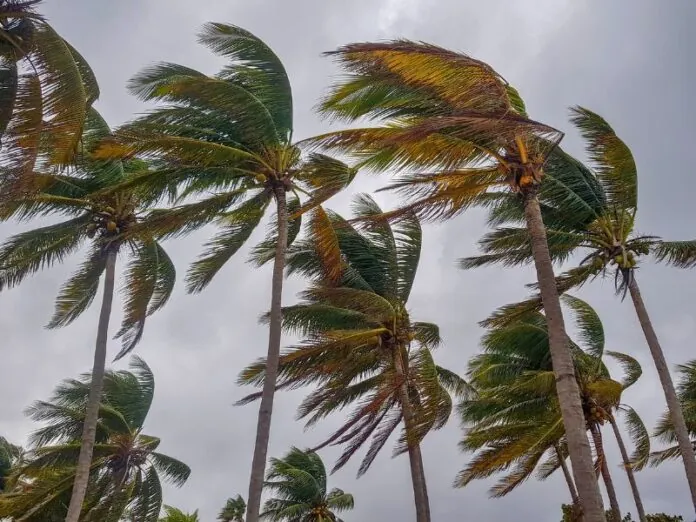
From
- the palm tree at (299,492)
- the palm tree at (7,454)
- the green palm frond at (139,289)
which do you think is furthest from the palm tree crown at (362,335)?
the palm tree at (7,454)

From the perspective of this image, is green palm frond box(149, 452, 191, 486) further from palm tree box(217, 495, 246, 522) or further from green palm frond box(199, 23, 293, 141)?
palm tree box(217, 495, 246, 522)

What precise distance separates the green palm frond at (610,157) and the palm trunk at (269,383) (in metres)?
6.70

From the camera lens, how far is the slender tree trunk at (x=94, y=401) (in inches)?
616

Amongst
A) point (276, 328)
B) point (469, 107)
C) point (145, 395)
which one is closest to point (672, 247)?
point (469, 107)

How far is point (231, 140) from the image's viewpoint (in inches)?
585

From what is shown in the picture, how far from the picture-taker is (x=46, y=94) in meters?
8.93

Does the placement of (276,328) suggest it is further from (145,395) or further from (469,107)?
(145,395)

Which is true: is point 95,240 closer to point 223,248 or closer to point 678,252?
point 223,248

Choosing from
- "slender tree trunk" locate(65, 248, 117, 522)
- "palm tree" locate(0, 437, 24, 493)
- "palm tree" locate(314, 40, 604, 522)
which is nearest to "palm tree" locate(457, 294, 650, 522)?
"palm tree" locate(314, 40, 604, 522)

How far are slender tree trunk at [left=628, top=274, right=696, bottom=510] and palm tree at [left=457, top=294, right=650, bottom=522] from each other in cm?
372

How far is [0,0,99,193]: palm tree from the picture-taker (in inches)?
342

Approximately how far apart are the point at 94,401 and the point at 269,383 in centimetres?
627

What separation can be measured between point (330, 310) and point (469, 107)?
912cm

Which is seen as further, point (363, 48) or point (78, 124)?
point (363, 48)
